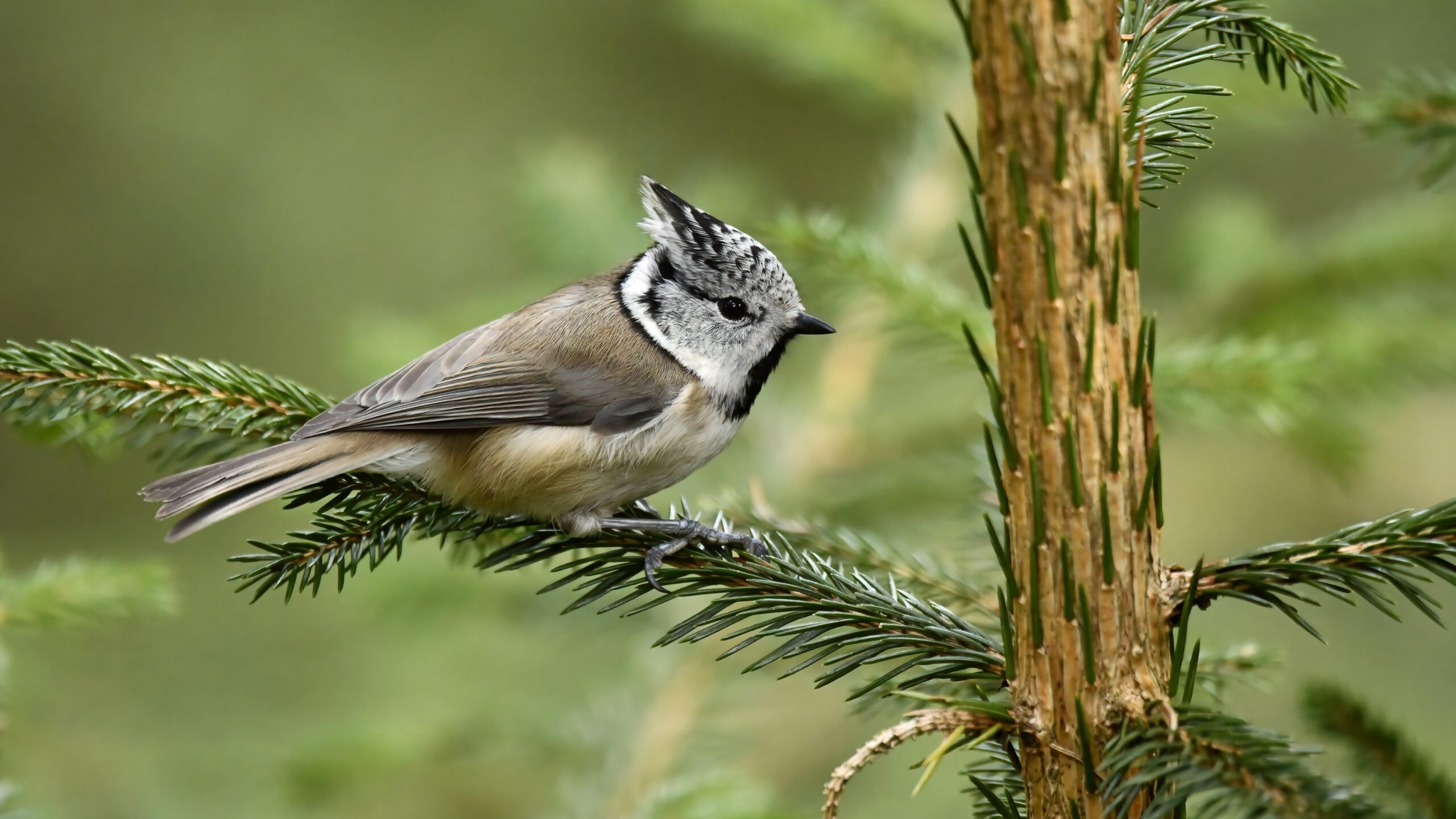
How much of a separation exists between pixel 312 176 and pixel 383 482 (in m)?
3.97

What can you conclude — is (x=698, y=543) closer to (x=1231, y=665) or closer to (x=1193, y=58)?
(x=1231, y=665)

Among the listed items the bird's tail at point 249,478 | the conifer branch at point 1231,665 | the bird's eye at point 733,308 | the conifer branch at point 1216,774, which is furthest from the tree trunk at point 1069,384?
the bird's eye at point 733,308

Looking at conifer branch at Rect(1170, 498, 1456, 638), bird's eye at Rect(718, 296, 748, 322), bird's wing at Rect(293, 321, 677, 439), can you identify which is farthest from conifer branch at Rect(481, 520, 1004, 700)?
bird's eye at Rect(718, 296, 748, 322)

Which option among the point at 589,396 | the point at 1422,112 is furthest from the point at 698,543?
the point at 1422,112

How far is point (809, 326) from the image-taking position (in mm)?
2576

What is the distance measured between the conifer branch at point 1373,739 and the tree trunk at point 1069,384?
0.38 m

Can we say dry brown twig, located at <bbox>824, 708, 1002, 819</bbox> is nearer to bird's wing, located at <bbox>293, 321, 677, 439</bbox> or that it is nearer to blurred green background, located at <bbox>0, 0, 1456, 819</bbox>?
blurred green background, located at <bbox>0, 0, 1456, 819</bbox>

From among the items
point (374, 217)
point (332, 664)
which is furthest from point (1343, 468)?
point (374, 217)

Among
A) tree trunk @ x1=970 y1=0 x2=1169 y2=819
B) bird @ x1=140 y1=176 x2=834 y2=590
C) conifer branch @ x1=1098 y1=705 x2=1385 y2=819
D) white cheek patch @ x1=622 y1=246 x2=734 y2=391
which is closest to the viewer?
conifer branch @ x1=1098 y1=705 x2=1385 y2=819

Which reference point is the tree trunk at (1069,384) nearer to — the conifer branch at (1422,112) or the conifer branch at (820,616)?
the conifer branch at (820,616)

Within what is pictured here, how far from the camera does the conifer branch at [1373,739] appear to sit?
1.36m

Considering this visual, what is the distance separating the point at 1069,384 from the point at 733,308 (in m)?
1.59

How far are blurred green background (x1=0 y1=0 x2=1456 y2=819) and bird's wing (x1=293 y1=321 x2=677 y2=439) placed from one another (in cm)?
44

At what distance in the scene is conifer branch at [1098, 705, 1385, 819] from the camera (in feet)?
3.02
